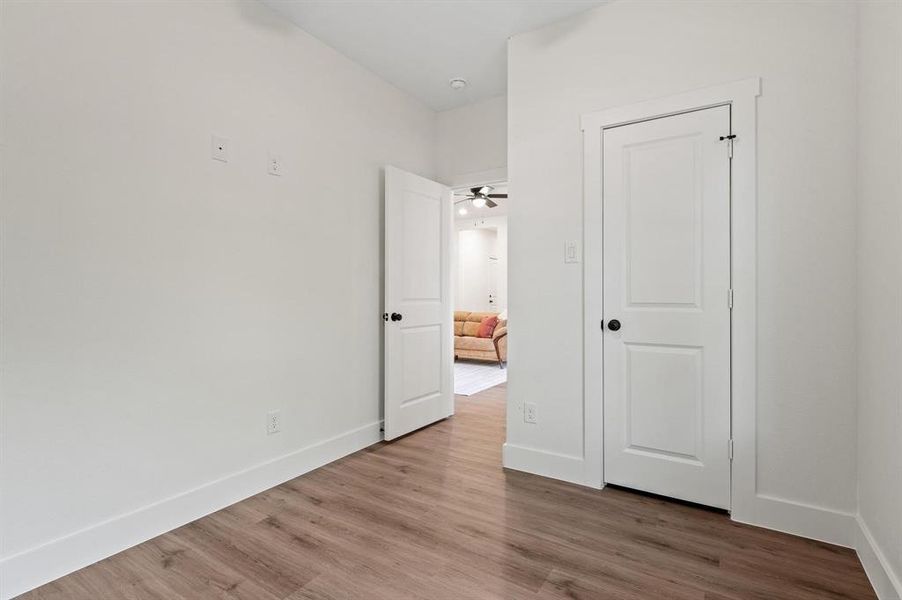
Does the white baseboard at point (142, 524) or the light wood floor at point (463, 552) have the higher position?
the white baseboard at point (142, 524)

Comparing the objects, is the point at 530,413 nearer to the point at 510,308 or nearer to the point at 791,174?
the point at 510,308

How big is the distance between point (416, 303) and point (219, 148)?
5.80 ft

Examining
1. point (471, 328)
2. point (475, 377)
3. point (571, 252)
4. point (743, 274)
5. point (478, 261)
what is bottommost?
point (475, 377)

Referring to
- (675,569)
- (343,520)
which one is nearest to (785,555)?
(675,569)

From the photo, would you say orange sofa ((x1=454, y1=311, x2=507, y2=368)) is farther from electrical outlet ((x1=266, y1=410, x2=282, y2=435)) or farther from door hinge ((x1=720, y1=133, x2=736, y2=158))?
door hinge ((x1=720, y1=133, x2=736, y2=158))

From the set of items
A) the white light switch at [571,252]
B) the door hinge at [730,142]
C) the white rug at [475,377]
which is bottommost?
the white rug at [475,377]

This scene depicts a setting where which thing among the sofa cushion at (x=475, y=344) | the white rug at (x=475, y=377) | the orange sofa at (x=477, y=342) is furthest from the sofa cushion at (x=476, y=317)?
the white rug at (x=475, y=377)

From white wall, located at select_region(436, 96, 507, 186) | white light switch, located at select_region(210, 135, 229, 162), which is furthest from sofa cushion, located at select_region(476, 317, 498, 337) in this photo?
white light switch, located at select_region(210, 135, 229, 162)

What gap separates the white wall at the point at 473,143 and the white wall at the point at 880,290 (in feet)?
7.48

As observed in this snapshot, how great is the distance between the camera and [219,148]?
2336mm

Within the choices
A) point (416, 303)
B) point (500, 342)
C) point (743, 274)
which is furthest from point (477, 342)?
point (743, 274)

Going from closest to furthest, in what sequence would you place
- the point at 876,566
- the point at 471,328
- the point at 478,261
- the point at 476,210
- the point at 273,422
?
the point at 876,566 < the point at 273,422 < the point at 471,328 < the point at 476,210 < the point at 478,261

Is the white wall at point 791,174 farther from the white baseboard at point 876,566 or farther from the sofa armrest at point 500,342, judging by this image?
the sofa armrest at point 500,342

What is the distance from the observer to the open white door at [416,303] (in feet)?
11.0
